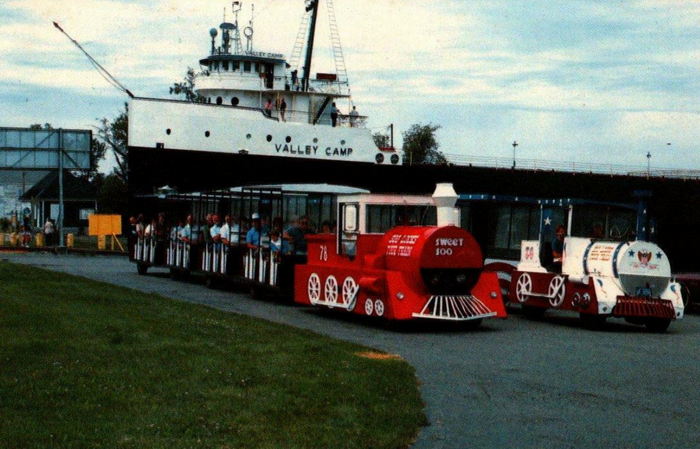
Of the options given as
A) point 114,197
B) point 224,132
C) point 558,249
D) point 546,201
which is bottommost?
point 558,249

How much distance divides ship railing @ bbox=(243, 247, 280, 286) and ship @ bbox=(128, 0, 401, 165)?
912 inches

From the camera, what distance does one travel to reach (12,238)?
52.0 meters

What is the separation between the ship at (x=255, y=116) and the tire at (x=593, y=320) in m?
30.5

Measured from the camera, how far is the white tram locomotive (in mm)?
18312

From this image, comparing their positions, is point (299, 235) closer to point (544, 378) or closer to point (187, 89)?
point (544, 378)

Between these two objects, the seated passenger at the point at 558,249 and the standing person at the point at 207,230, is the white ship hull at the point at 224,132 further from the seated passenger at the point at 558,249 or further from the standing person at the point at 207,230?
the seated passenger at the point at 558,249

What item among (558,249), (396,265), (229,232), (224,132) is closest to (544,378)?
(396,265)

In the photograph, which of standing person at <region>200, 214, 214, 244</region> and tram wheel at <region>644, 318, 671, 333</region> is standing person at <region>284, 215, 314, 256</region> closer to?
standing person at <region>200, 214, 214, 244</region>

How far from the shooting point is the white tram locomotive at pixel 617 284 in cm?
1831

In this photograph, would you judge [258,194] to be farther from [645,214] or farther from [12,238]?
[12,238]

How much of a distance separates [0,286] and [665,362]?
12610mm

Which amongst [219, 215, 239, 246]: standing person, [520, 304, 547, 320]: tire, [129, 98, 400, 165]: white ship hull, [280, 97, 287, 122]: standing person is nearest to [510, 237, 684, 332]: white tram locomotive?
[520, 304, 547, 320]: tire

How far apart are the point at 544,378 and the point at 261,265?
38.8 ft

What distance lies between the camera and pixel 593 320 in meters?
18.7
